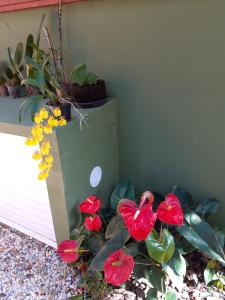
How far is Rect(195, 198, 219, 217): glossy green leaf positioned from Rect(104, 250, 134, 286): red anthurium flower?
1.56ft

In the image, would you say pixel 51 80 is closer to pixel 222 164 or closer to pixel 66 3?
pixel 66 3

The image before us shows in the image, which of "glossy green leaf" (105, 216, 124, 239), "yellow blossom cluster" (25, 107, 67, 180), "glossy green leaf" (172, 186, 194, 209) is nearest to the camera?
"yellow blossom cluster" (25, 107, 67, 180)

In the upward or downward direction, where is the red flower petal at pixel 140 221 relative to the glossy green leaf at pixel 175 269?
upward

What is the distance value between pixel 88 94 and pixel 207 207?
0.84m

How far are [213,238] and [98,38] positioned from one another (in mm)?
1108

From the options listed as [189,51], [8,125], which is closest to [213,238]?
[189,51]

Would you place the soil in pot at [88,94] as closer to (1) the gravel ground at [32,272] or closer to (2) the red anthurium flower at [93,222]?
(2) the red anthurium flower at [93,222]

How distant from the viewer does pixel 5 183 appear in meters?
1.52

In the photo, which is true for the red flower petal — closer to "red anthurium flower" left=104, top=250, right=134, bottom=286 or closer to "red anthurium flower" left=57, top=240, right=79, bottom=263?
"red anthurium flower" left=104, top=250, right=134, bottom=286

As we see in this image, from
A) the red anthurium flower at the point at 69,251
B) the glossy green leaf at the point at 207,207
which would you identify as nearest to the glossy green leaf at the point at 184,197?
the glossy green leaf at the point at 207,207

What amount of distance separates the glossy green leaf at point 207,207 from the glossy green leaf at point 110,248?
414mm

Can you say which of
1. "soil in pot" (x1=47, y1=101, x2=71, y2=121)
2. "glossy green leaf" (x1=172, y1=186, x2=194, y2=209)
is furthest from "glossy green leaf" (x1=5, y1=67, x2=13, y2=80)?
"glossy green leaf" (x1=172, y1=186, x2=194, y2=209)

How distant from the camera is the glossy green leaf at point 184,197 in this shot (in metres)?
1.33

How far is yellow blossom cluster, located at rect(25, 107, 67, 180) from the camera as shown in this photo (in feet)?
3.31
